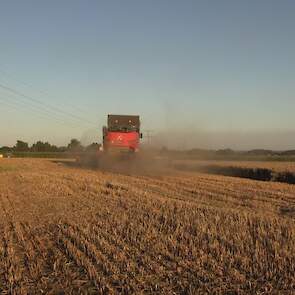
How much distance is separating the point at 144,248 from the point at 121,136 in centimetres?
2505

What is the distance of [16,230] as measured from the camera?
10.8 metres

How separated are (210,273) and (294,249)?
2.05 m

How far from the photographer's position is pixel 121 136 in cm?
3356

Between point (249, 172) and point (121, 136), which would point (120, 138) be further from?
point (249, 172)

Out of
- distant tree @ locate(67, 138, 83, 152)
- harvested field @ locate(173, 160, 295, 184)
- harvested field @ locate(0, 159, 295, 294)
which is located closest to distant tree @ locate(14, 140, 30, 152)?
distant tree @ locate(67, 138, 83, 152)

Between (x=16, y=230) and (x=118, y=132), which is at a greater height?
(x=118, y=132)

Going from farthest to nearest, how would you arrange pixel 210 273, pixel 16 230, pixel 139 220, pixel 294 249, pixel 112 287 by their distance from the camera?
1. pixel 139 220
2. pixel 16 230
3. pixel 294 249
4. pixel 210 273
5. pixel 112 287

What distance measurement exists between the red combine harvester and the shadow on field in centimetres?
762

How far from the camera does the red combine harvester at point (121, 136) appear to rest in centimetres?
3347

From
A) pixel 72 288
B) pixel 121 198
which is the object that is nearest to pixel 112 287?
pixel 72 288

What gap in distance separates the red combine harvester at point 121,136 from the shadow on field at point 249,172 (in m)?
7.62

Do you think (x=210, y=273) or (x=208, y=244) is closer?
(x=210, y=273)

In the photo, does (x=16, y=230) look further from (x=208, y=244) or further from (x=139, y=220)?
(x=208, y=244)

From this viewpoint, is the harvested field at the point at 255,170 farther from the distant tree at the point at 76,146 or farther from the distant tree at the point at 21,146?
the distant tree at the point at 21,146
